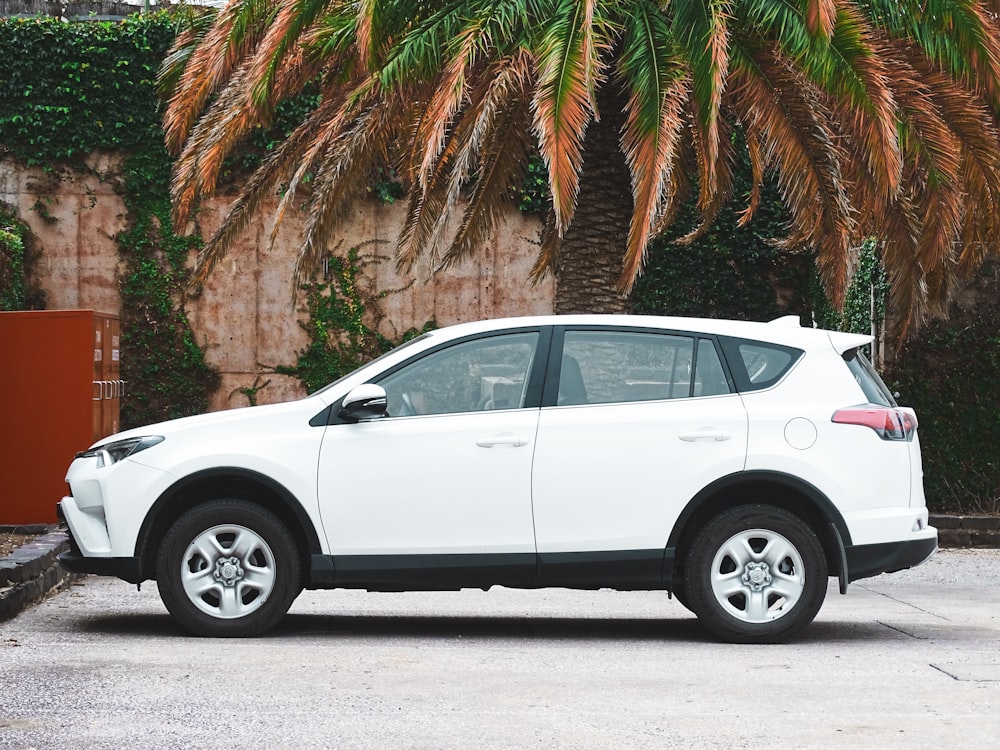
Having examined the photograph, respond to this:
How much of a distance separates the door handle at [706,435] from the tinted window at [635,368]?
0.25 metres

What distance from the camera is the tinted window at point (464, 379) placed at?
780 cm

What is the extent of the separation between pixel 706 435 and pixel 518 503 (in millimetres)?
1054

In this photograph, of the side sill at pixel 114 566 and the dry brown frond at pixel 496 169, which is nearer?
the side sill at pixel 114 566

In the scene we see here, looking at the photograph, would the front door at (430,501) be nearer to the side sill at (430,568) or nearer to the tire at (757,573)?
the side sill at (430,568)

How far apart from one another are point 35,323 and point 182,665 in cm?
678

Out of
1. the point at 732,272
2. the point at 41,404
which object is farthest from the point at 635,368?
the point at 732,272

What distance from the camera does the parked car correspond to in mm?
7648

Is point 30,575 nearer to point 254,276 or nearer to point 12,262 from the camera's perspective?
point 12,262

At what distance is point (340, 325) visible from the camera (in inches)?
665

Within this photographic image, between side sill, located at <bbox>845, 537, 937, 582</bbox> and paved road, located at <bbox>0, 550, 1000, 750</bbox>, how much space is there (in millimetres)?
416

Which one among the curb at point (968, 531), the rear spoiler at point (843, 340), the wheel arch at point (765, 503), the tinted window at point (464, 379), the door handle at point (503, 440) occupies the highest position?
the rear spoiler at point (843, 340)

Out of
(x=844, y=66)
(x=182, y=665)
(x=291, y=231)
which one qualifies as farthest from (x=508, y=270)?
(x=182, y=665)

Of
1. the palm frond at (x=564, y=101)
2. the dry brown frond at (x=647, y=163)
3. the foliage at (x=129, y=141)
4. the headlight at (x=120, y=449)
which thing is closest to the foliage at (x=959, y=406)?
the dry brown frond at (x=647, y=163)

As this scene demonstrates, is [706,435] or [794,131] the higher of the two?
[794,131]
